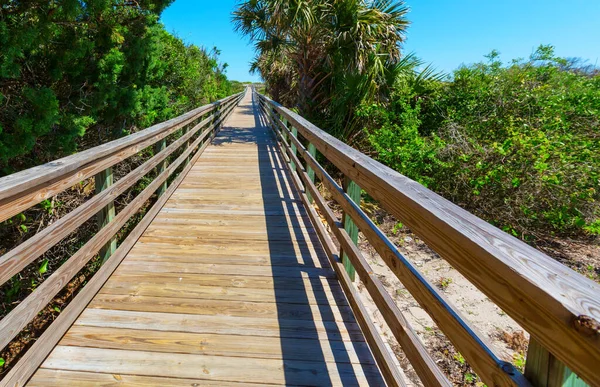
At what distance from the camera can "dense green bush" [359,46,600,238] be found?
5277mm

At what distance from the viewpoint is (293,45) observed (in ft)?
29.7

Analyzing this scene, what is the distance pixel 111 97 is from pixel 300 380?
16.2ft

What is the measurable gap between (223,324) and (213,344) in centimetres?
17

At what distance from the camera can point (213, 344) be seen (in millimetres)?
1900

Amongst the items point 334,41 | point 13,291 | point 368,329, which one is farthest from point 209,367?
point 334,41

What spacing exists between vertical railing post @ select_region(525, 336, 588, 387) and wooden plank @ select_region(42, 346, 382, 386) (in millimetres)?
1032

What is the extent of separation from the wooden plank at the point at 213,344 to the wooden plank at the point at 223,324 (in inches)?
1.4

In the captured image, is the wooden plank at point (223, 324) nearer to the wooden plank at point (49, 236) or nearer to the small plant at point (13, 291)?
the wooden plank at point (49, 236)

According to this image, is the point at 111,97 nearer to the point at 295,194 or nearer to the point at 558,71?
the point at 295,194

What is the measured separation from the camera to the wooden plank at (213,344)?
6.05 feet

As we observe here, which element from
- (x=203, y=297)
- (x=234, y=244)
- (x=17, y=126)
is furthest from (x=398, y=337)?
(x=17, y=126)

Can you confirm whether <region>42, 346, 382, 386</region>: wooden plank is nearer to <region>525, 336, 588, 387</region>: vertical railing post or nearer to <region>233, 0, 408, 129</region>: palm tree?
<region>525, 336, 588, 387</region>: vertical railing post

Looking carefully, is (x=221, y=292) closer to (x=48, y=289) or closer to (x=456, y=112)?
(x=48, y=289)

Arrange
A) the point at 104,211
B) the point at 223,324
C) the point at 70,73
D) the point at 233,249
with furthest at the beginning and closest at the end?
1. the point at 70,73
2. the point at 233,249
3. the point at 104,211
4. the point at 223,324
